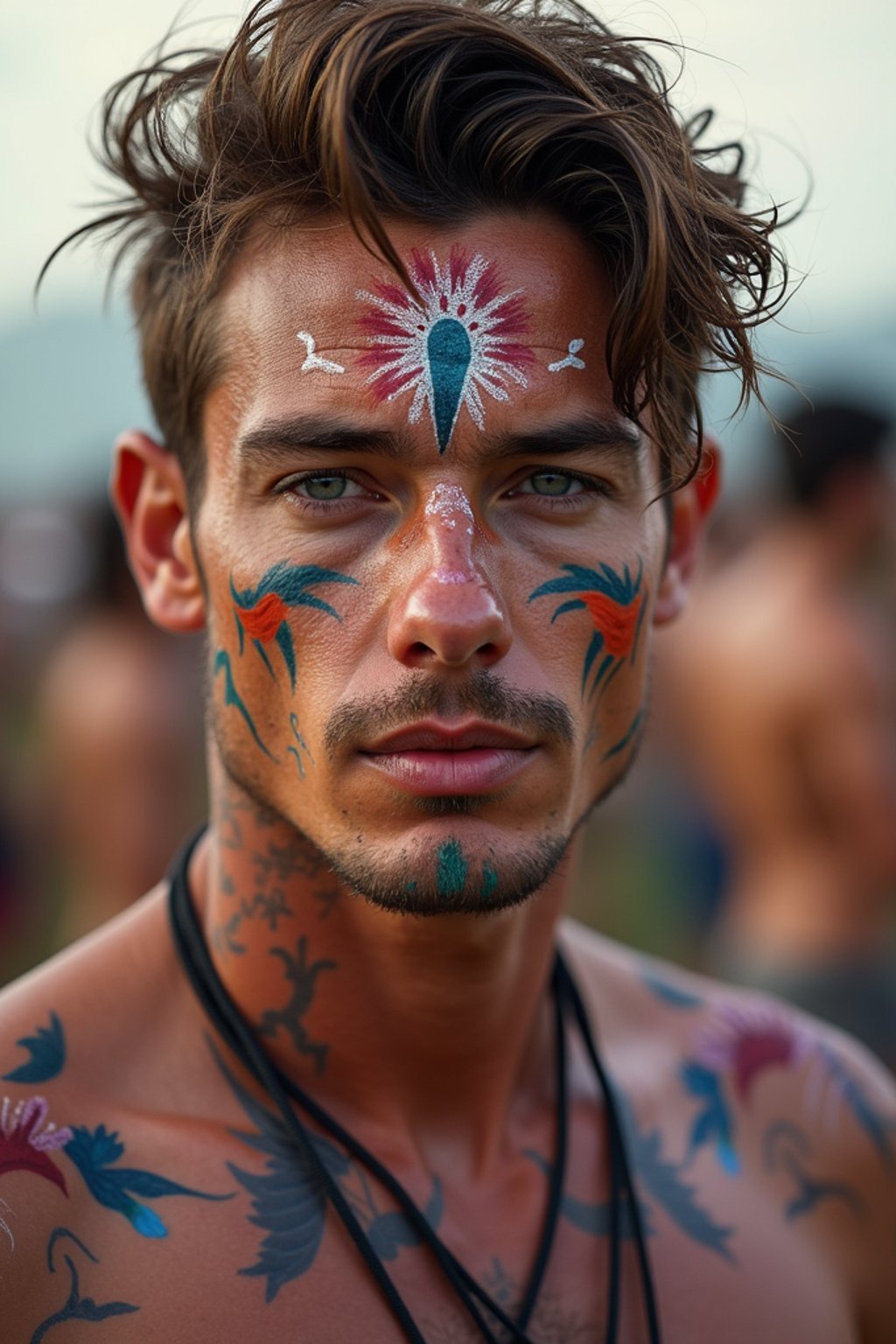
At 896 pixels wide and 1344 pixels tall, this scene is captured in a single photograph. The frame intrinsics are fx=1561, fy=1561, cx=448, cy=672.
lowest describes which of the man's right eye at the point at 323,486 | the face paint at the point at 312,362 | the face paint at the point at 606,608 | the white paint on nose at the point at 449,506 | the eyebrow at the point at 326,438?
the face paint at the point at 606,608


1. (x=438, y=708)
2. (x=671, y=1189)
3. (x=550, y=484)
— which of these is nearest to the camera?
(x=438, y=708)

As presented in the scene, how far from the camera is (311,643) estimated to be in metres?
2.60

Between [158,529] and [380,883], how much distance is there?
3.19ft

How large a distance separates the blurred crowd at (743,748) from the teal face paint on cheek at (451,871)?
3.23 metres

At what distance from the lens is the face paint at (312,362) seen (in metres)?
2.58

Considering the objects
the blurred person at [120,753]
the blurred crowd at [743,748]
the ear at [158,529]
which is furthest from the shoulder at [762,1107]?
the blurred person at [120,753]

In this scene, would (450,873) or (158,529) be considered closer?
(450,873)

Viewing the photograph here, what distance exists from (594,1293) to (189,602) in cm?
147

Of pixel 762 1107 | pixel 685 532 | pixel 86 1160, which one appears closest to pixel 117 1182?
pixel 86 1160

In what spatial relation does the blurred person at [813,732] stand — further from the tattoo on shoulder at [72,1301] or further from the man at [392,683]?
the tattoo on shoulder at [72,1301]

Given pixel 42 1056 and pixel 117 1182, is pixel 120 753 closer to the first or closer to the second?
pixel 42 1056

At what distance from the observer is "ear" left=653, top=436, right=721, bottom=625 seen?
10.4 ft

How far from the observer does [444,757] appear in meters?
2.50

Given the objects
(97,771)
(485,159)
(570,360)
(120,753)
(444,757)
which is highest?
(485,159)
